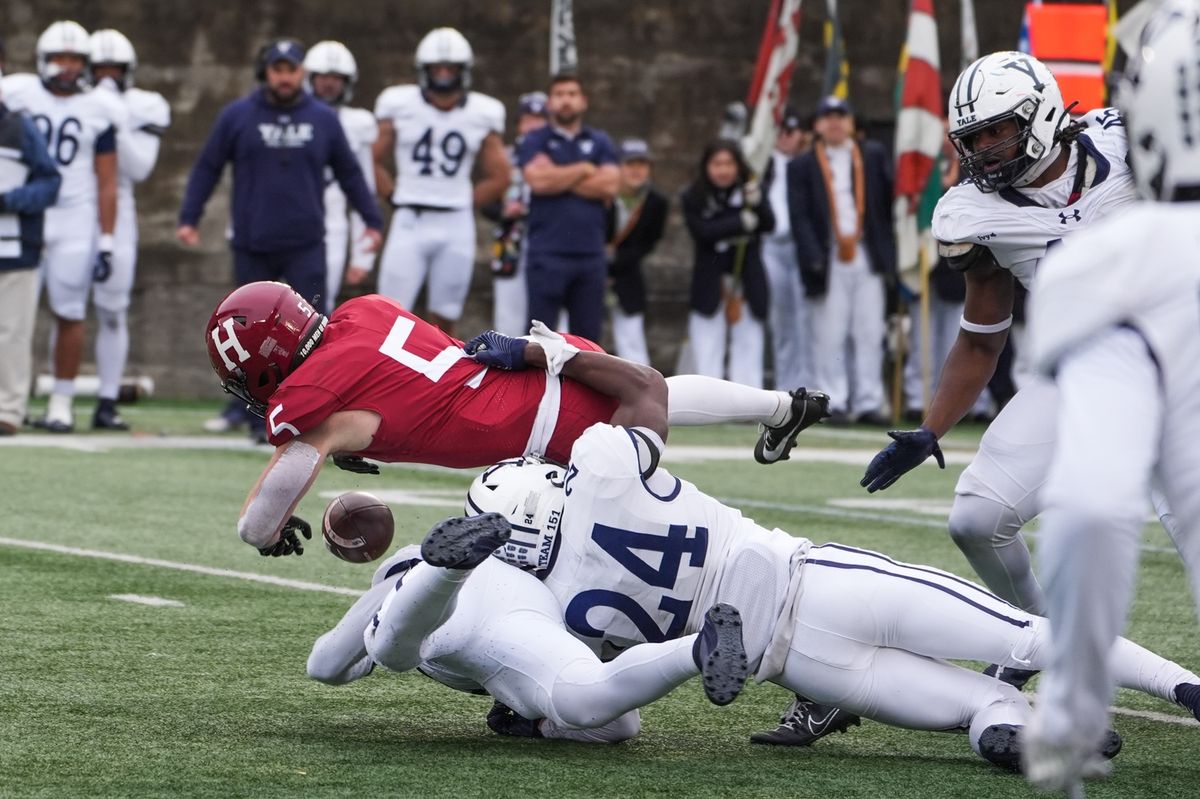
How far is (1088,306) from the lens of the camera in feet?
8.87

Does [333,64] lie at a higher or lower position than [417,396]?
higher

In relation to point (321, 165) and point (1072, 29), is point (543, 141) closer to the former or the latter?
point (321, 165)

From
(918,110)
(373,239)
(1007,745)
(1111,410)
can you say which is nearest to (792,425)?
(1007,745)

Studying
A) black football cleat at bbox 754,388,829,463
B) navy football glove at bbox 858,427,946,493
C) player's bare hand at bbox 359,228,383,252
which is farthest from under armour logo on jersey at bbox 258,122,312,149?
navy football glove at bbox 858,427,946,493

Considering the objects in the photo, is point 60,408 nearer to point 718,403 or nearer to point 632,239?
point 632,239

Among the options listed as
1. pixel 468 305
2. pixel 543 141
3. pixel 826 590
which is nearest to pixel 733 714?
pixel 826 590

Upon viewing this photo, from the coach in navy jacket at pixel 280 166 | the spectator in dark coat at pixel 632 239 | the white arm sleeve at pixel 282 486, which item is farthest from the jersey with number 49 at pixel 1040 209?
the spectator in dark coat at pixel 632 239

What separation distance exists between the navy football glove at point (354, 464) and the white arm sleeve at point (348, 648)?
1.61ft

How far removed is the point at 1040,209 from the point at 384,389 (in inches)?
60.5

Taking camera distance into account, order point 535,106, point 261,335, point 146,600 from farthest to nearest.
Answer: point 535,106 → point 146,600 → point 261,335

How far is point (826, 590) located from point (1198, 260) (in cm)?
137

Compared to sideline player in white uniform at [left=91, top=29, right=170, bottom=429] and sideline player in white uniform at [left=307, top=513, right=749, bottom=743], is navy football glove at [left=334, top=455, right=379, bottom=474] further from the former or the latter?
sideline player in white uniform at [left=91, top=29, right=170, bottom=429]

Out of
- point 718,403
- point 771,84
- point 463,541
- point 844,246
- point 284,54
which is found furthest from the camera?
point 771,84

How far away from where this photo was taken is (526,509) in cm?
409
